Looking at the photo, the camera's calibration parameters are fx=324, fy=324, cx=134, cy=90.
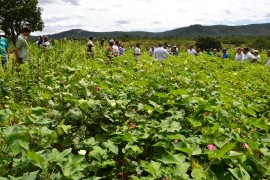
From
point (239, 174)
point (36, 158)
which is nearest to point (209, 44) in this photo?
point (239, 174)

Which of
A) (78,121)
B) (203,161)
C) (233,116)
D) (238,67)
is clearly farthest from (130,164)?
(238,67)

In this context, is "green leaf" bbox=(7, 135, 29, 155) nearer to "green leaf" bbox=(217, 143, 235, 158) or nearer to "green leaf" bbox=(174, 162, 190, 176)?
"green leaf" bbox=(174, 162, 190, 176)

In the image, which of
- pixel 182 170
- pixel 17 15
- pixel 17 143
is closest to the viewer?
pixel 182 170

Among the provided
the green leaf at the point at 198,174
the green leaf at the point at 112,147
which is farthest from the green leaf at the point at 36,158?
the green leaf at the point at 198,174

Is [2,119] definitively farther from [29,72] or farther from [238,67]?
[238,67]

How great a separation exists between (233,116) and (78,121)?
1420mm

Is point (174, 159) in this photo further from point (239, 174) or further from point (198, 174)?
point (239, 174)

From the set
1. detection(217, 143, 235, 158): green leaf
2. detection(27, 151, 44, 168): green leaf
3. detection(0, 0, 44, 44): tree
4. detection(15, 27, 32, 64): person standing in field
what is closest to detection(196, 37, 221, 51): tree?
detection(0, 0, 44, 44): tree

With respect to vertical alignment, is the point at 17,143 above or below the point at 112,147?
above

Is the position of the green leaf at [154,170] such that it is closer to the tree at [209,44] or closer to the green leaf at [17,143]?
the green leaf at [17,143]

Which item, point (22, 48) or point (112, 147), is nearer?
point (112, 147)

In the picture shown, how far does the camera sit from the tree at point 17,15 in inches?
1276

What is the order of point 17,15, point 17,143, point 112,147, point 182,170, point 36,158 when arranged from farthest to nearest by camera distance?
point 17,15 → point 112,147 → point 17,143 → point 182,170 → point 36,158

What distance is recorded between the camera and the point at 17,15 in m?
33.1
